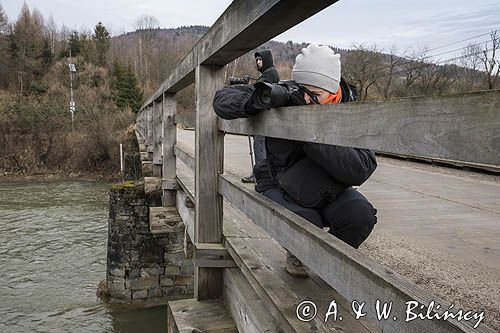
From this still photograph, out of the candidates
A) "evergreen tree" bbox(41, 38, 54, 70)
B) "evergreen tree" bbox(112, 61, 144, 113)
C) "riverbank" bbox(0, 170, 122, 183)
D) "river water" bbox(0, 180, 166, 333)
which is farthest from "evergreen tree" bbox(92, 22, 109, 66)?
"river water" bbox(0, 180, 166, 333)

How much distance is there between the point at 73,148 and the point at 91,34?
43.2 metres

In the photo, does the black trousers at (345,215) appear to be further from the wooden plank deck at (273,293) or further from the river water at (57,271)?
the river water at (57,271)

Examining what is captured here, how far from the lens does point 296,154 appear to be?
2.28m

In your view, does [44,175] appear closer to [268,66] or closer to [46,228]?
[46,228]

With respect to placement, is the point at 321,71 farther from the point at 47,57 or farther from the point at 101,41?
the point at 101,41

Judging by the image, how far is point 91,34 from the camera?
245 ft

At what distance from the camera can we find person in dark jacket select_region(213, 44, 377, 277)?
6.73 feet

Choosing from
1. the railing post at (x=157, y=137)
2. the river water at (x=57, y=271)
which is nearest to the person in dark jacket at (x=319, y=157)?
the railing post at (x=157, y=137)

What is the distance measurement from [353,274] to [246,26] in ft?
3.74

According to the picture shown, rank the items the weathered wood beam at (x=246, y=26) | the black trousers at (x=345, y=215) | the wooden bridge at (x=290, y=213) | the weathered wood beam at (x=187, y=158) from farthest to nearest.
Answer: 1. the weathered wood beam at (x=187, y=158)
2. the black trousers at (x=345, y=215)
3. the weathered wood beam at (x=246, y=26)
4. the wooden bridge at (x=290, y=213)

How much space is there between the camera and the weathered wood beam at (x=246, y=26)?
175cm

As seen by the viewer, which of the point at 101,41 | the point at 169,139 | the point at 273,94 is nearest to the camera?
the point at 273,94

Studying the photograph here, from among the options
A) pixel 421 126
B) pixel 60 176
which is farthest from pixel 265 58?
pixel 60 176

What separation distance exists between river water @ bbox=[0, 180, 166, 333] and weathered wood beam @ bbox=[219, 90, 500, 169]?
9419mm
